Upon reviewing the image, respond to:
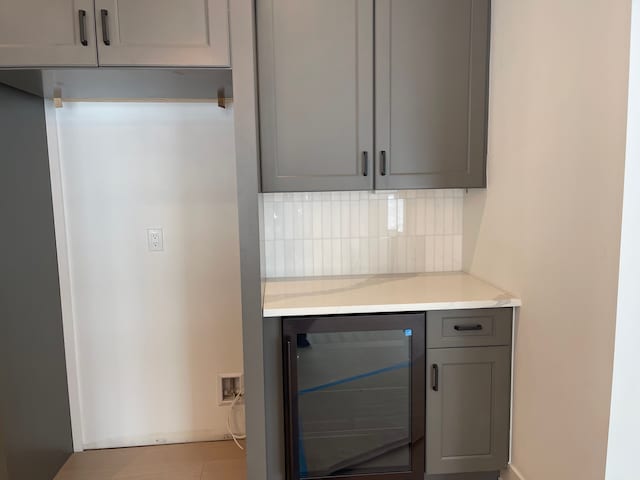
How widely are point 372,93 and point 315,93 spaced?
0.24m

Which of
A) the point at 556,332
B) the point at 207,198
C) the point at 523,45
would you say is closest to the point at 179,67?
the point at 207,198

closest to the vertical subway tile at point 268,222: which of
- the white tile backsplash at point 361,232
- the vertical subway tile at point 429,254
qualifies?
the white tile backsplash at point 361,232

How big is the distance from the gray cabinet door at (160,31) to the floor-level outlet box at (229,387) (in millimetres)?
1545

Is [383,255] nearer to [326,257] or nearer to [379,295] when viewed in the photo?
[326,257]

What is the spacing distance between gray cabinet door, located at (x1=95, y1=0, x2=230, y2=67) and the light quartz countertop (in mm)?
961

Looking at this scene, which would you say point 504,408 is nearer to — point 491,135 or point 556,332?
point 556,332

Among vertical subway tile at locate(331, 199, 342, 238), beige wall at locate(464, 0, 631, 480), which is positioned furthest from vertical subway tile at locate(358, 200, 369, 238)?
beige wall at locate(464, 0, 631, 480)

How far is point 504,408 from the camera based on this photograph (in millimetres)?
1828

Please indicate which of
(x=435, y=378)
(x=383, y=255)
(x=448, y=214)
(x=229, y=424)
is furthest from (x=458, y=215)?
(x=229, y=424)

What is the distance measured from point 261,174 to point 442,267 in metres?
1.08

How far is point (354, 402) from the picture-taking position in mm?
1786

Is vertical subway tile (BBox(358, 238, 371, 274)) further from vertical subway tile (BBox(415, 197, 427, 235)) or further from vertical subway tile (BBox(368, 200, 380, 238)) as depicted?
vertical subway tile (BBox(415, 197, 427, 235))

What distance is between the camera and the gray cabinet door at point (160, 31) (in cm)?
154

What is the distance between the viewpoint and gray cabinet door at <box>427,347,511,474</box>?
1.80m
